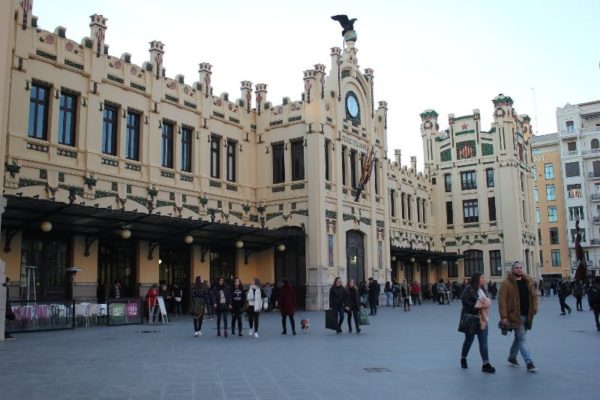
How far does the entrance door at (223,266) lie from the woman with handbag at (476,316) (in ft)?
69.6

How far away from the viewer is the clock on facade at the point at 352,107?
38.4 metres

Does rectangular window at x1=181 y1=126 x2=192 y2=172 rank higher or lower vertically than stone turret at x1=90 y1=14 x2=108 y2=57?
lower

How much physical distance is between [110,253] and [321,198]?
11857mm

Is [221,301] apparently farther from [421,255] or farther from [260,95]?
[421,255]

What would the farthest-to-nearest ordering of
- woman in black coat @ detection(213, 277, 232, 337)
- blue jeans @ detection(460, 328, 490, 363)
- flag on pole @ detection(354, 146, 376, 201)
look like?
1. flag on pole @ detection(354, 146, 376, 201)
2. woman in black coat @ detection(213, 277, 232, 337)
3. blue jeans @ detection(460, 328, 490, 363)

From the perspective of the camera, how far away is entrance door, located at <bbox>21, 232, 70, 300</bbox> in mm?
23275

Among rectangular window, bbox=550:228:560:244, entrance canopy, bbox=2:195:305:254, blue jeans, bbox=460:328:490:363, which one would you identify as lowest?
blue jeans, bbox=460:328:490:363

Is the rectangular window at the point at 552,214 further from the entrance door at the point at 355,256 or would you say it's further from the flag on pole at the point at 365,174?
the entrance door at the point at 355,256

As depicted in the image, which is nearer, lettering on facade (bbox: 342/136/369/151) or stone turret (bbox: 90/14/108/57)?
stone turret (bbox: 90/14/108/57)

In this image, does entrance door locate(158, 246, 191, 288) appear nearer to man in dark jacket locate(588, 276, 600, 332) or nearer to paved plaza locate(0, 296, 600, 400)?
paved plaza locate(0, 296, 600, 400)

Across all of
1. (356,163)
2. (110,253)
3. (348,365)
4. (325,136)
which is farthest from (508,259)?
(348,365)

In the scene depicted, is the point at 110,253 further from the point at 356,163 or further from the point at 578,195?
the point at 578,195

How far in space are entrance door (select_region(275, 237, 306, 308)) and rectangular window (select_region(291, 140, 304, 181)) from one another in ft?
11.7

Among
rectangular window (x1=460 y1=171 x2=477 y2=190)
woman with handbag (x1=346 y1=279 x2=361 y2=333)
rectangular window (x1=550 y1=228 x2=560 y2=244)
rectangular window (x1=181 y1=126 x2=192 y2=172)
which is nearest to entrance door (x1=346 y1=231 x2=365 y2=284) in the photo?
rectangular window (x1=181 y1=126 x2=192 y2=172)
